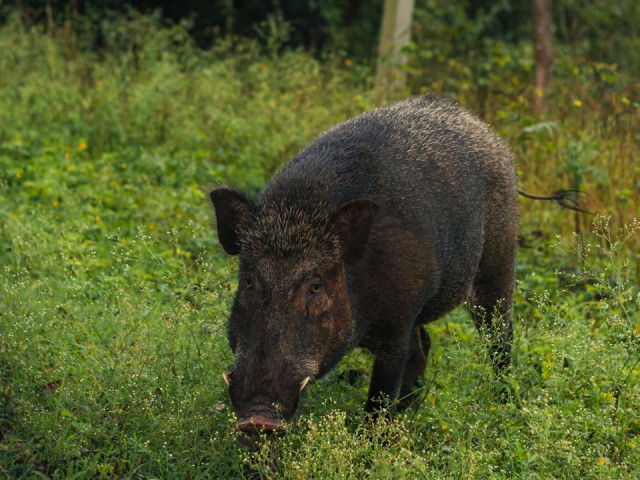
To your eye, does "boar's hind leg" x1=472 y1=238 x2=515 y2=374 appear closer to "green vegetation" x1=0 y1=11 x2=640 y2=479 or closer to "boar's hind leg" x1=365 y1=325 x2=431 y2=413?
"green vegetation" x1=0 y1=11 x2=640 y2=479

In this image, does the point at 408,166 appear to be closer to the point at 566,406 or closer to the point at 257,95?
the point at 566,406

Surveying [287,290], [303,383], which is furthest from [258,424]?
[287,290]

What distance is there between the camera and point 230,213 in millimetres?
4848

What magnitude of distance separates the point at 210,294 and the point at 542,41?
1024cm

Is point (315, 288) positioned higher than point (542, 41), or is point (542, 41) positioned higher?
point (315, 288)

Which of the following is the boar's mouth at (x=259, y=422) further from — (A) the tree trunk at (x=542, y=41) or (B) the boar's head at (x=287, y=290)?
(A) the tree trunk at (x=542, y=41)

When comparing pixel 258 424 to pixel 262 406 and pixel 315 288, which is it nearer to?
A: pixel 262 406

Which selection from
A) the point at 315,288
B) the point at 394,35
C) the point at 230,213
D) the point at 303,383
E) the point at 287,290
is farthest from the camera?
the point at 394,35

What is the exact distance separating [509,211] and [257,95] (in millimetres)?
5450

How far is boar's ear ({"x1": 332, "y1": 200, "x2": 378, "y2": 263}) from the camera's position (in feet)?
15.2

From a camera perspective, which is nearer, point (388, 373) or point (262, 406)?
point (262, 406)

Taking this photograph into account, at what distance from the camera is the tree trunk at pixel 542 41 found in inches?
559

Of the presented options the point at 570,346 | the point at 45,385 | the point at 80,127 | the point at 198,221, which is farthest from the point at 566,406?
the point at 80,127

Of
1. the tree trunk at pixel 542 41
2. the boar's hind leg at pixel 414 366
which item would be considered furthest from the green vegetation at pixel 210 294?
the tree trunk at pixel 542 41
